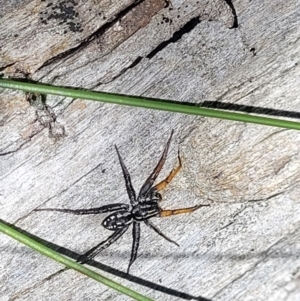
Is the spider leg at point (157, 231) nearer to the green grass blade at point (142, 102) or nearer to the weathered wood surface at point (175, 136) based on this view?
the weathered wood surface at point (175, 136)

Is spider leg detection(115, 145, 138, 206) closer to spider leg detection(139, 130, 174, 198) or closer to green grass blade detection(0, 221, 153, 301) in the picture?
spider leg detection(139, 130, 174, 198)

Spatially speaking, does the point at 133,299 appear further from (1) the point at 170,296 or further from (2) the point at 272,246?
(2) the point at 272,246

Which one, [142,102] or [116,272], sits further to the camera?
[116,272]

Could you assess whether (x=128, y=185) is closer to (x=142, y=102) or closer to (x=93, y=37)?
(x=142, y=102)

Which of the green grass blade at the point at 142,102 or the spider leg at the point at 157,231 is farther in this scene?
the spider leg at the point at 157,231

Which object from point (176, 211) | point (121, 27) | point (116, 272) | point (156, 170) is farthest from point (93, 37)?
point (116, 272)

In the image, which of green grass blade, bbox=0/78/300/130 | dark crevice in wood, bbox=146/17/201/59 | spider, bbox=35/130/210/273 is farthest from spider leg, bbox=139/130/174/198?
dark crevice in wood, bbox=146/17/201/59

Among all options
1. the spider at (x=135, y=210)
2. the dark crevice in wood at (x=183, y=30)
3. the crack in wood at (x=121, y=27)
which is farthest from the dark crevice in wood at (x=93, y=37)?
the spider at (x=135, y=210)
